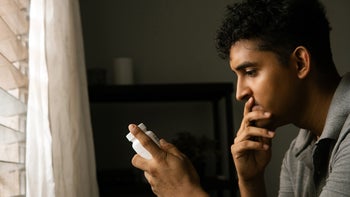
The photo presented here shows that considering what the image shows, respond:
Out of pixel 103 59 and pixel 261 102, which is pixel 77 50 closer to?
pixel 261 102

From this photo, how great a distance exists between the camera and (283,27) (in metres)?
0.99

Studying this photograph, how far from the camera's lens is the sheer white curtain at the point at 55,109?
0.91m

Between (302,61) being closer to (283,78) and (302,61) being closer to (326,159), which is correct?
(283,78)

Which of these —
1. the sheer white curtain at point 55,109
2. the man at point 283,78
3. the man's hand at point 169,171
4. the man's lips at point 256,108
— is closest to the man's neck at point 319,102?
the man at point 283,78

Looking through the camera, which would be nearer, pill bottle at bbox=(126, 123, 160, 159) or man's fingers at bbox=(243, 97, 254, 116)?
pill bottle at bbox=(126, 123, 160, 159)

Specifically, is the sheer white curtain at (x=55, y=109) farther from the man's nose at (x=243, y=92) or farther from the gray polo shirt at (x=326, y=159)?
the gray polo shirt at (x=326, y=159)

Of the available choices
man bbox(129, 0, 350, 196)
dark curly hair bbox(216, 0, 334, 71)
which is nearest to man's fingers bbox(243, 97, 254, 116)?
man bbox(129, 0, 350, 196)

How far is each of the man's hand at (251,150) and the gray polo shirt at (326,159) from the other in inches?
4.1

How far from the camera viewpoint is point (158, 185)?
0.93 m

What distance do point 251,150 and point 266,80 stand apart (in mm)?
209

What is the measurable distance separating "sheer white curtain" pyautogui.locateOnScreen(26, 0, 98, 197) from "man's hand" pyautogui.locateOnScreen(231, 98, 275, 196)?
379 millimetres

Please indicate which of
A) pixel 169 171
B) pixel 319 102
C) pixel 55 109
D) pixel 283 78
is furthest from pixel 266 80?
pixel 55 109

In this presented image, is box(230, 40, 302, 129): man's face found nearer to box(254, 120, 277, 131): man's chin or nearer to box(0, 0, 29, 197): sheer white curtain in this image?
box(254, 120, 277, 131): man's chin

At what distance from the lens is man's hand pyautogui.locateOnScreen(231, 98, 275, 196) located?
1017 mm
